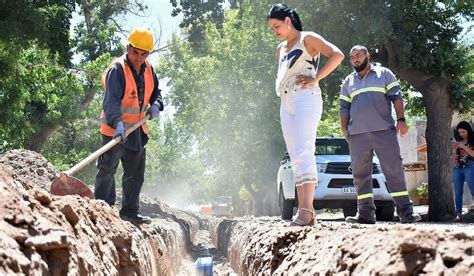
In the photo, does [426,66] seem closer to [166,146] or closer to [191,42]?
[191,42]

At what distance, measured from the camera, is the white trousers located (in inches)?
215

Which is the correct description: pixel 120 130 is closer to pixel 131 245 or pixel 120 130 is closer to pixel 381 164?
pixel 131 245

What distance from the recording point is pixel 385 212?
450 inches

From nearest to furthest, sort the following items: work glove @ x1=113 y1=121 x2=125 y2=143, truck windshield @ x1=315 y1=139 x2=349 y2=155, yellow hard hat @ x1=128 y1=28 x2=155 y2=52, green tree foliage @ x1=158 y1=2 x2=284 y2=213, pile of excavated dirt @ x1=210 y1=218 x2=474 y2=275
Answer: pile of excavated dirt @ x1=210 y1=218 x2=474 y2=275
work glove @ x1=113 y1=121 x2=125 y2=143
yellow hard hat @ x1=128 y1=28 x2=155 y2=52
truck windshield @ x1=315 y1=139 x2=349 y2=155
green tree foliage @ x1=158 y1=2 x2=284 y2=213

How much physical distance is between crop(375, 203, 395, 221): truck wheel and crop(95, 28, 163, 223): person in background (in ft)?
18.0

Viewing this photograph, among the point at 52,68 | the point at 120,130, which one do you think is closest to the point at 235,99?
the point at 52,68

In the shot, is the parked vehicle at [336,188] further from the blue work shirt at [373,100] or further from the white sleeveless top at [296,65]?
the white sleeveless top at [296,65]

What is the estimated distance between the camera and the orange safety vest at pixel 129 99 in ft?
22.0

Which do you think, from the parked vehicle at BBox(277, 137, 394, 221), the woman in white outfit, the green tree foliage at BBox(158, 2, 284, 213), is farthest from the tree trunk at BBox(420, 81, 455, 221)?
the green tree foliage at BBox(158, 2, 284, 213)

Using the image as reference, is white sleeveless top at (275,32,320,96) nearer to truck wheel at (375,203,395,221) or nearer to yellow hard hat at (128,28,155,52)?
yellow hard hat at (128,28,155,52)

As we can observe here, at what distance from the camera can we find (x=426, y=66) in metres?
13.1

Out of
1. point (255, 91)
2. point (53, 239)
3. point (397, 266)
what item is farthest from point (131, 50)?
point (255, 91)

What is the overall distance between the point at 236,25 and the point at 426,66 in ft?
69.5

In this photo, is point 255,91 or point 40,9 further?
point 255,91
